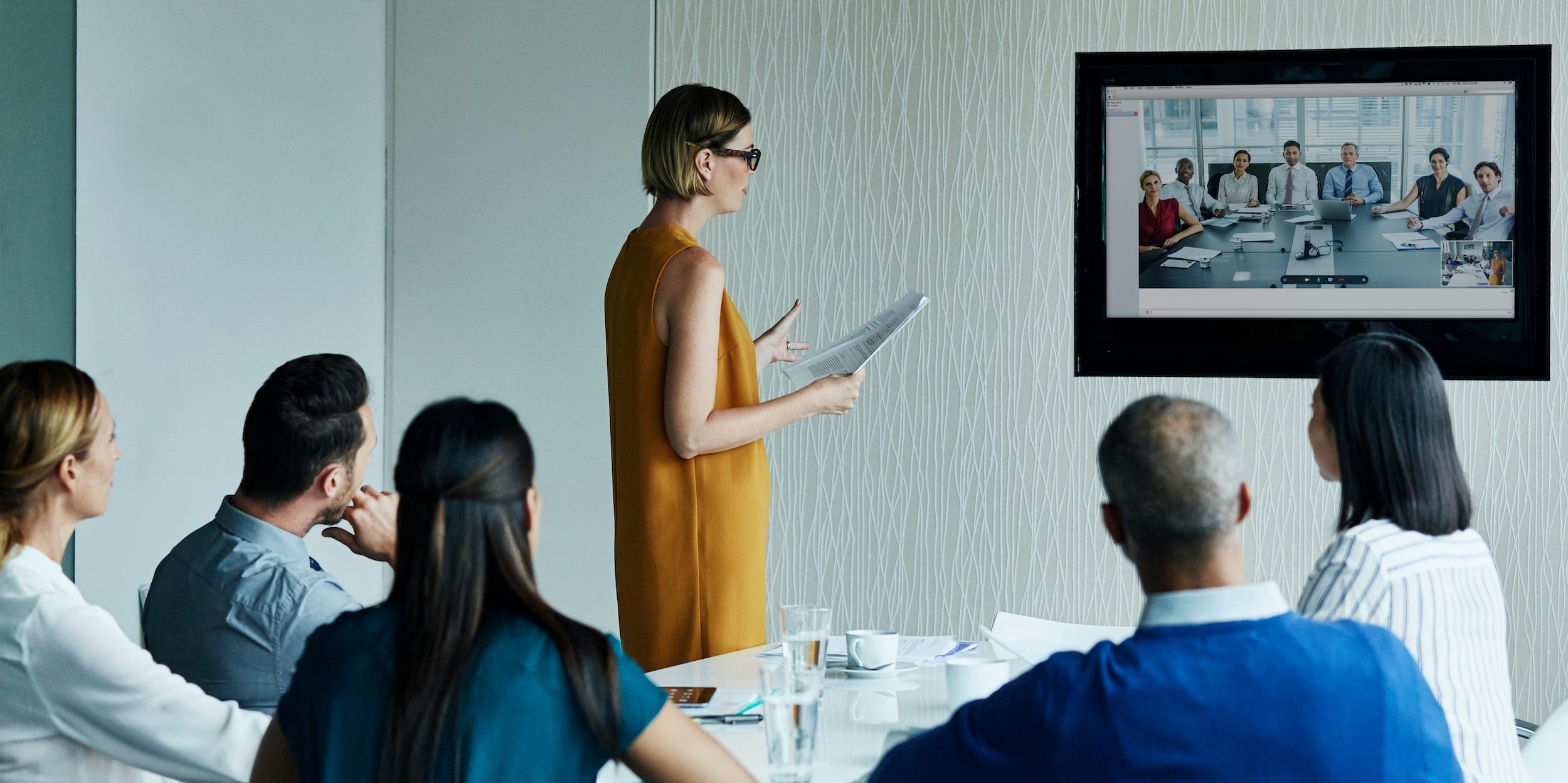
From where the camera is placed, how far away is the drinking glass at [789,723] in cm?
126

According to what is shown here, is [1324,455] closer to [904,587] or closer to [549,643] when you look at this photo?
[549,643]

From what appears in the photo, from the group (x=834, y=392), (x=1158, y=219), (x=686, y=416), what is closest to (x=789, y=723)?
(x=686, y=416)

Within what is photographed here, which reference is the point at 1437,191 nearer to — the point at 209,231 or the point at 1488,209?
the point at 1488,209

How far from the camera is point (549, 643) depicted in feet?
3.56

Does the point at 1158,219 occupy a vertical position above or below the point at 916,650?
above

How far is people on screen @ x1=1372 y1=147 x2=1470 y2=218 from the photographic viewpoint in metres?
3.30

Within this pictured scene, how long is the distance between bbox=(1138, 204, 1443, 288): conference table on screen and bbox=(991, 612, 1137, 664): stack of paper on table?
1486 mm

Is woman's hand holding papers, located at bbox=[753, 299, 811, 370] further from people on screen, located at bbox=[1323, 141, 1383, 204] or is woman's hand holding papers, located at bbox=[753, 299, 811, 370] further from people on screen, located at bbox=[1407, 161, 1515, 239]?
people on screen, located at bbox=[1407, 161, 1515, 239]

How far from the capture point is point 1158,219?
3424 millimetres

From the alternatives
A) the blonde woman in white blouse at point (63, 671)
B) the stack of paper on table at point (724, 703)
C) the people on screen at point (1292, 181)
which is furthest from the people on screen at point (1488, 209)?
the blonde woman in white blouse at point (63, 671)

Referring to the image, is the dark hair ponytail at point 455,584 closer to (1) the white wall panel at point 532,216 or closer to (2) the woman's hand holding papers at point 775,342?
(2) the woman's hand holding papers at point 775,342

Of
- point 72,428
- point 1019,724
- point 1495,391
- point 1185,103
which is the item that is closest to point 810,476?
point 1185,103

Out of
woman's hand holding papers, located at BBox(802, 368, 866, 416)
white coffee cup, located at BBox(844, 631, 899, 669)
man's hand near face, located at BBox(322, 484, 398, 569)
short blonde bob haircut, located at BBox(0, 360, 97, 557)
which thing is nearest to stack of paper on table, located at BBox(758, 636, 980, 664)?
white coffee cup, located at BBox(844, 631, 899, 669)

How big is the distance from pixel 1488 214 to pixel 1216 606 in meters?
2.76
